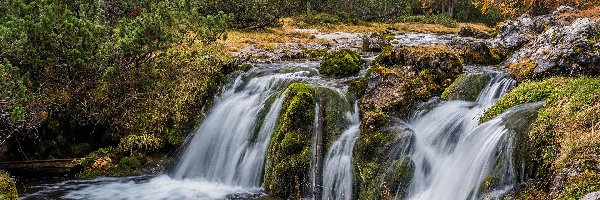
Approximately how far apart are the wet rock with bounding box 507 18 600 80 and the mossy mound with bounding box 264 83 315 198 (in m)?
5.81

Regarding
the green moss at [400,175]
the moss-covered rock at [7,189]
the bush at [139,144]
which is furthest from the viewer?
the bush at [139,144]

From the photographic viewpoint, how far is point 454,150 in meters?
10.3

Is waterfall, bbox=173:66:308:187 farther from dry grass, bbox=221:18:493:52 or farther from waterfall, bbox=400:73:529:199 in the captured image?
A: dry grass, bbox=221:18:493:52

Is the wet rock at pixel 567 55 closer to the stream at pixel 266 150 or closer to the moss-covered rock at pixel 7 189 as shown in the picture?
the stream at pixel 266 150

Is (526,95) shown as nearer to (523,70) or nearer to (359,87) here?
(523,70)

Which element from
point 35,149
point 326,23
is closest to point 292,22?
point 326,23

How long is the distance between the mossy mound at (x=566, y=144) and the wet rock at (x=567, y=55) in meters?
1.61

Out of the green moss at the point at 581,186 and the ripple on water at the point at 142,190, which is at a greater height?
the green moss at the point at 581,186

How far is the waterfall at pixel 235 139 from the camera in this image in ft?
42.9

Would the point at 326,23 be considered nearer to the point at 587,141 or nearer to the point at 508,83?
the point at 508,83

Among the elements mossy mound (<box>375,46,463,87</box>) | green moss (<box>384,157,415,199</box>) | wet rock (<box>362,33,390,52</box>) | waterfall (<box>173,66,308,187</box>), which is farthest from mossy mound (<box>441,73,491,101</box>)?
wet rock (<box>362,33,390,52</box>)

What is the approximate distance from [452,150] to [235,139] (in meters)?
6.13

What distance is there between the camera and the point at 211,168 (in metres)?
13.7

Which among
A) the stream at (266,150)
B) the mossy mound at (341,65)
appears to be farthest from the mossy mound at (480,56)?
the mossy mound at (341,65)
